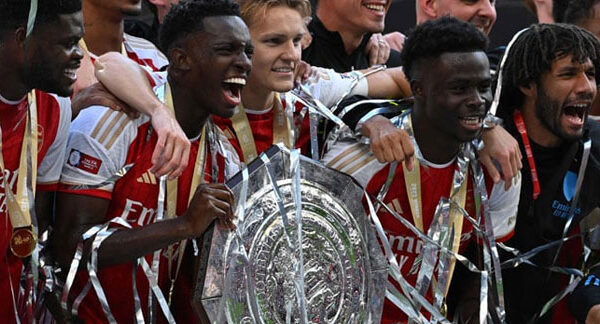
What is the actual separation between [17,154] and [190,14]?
782 mm

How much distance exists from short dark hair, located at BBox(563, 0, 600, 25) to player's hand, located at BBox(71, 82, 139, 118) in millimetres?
2690

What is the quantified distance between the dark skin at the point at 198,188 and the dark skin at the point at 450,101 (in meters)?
0.83

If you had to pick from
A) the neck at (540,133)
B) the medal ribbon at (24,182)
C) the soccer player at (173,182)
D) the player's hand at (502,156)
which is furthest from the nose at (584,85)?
the medal ribbon at (24,182)

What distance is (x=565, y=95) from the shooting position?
5445 mm

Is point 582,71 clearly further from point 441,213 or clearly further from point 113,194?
point 113,194

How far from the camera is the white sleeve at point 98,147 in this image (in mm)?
4352

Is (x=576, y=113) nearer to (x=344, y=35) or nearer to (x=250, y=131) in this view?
(x=344, y=35)

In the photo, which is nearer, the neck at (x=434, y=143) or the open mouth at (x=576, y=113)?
the neck at (x=434, y=143)

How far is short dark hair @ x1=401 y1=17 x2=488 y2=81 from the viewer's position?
16.7 ft

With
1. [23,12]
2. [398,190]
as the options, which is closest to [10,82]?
[23,12]

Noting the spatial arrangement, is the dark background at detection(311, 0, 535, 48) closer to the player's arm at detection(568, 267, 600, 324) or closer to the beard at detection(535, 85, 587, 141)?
the beard at detection(535, 85, 587, 141)

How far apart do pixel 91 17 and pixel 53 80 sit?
1.08 m

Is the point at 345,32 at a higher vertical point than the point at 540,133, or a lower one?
higher

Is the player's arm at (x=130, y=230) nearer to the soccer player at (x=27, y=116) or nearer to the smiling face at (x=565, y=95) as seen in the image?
the soccer player at (x=27, y=116)
